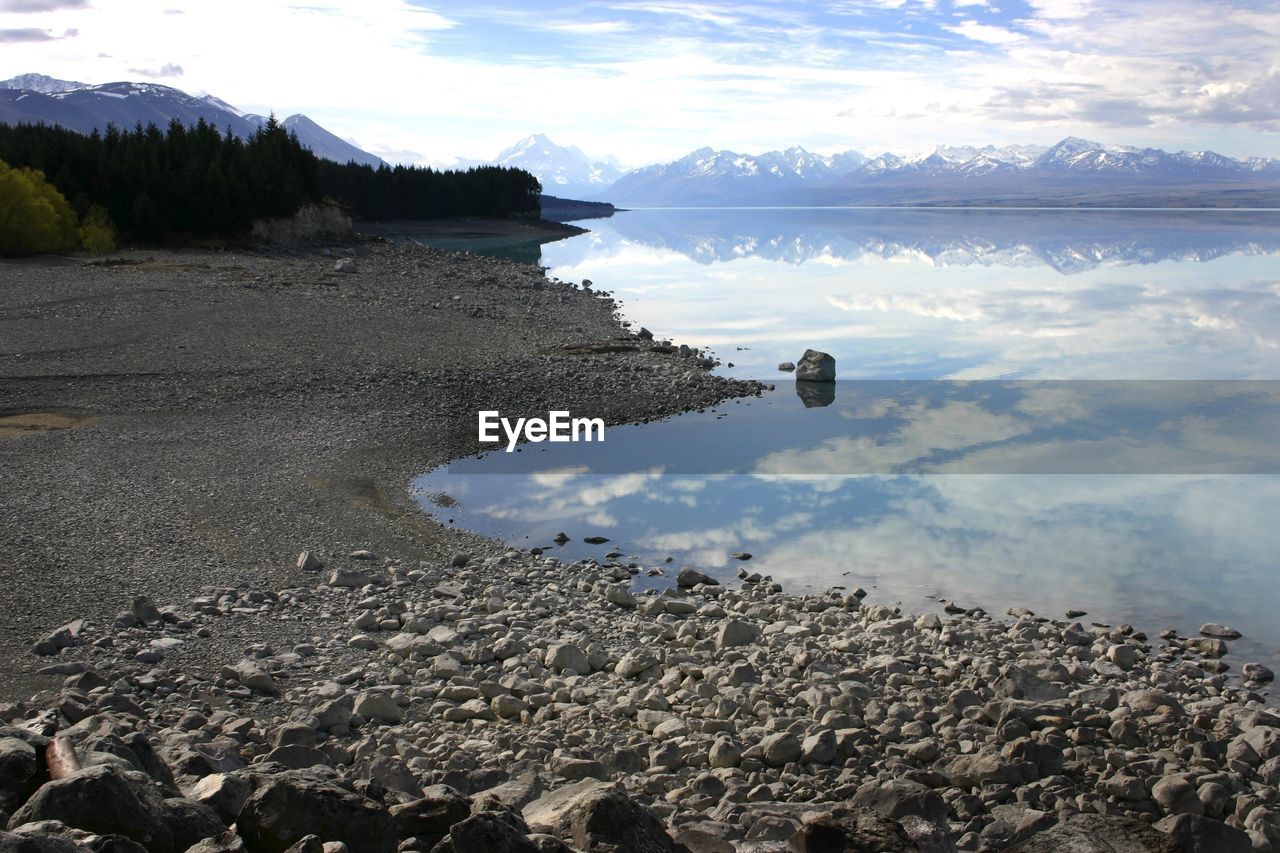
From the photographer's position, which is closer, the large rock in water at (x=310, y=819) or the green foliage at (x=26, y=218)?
the large rock in water at (x=310, y=819)

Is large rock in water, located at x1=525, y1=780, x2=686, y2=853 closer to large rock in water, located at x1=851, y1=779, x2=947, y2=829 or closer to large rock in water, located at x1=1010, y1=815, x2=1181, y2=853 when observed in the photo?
large rock in water, located at x1=851, y1=779, x2=947, y2=829

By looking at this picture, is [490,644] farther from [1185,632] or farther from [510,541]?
[1185,632]

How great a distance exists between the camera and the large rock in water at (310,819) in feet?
20.6

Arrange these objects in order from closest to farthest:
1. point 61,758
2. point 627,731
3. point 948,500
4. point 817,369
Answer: point 61,758 → point 627,731 → point 948,500 → point 817,369

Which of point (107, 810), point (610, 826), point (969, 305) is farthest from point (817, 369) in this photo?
point (107, 810)

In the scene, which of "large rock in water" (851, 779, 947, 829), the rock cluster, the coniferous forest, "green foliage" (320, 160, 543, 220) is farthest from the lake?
"green foliage" (320, 160, 543, 220)

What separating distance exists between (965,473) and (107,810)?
53.5ft

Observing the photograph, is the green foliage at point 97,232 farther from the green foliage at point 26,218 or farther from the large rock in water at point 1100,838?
the large rock in water at point 1100,838

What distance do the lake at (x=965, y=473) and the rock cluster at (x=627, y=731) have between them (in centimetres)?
180

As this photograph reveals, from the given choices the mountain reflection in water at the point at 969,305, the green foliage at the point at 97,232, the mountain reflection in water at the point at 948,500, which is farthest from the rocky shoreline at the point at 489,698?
the green foliage at the point at 97,232

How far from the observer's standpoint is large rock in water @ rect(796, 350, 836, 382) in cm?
2831

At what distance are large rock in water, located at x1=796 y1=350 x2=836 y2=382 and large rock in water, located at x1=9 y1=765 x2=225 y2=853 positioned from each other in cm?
2362

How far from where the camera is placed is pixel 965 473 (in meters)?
19.3

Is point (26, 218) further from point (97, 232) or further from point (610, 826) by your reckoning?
point (610, 826)
